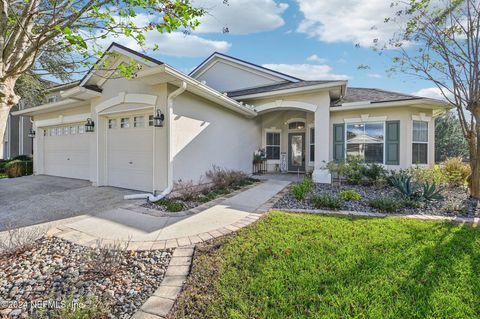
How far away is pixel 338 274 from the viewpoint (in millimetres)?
3000

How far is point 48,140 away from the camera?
12141 mm

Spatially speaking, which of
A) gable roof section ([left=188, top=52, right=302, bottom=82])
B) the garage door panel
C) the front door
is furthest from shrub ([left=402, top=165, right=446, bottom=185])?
the garage door panel

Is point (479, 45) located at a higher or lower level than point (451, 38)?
lower

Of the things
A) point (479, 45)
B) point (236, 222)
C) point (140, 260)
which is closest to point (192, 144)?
point (236, 222)

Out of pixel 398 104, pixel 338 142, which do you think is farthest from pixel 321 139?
pixel 398 104

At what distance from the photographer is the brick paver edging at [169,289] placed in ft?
7.87

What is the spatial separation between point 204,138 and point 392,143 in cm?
826

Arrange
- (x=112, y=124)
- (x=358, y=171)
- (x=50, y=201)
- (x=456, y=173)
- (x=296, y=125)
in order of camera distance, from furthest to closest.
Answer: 1. (x=296, y=125)
2. (x=358, y=171)
3. (x=456, y=173)
4. (x=112, y=124)
5. (x=50, y=201)

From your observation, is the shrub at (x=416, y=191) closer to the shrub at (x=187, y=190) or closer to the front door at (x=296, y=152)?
the shrub at (x=187, y=190)

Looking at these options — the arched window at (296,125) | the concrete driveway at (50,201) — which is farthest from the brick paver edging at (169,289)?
the arched window at (296,125)

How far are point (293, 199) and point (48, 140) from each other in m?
13.3

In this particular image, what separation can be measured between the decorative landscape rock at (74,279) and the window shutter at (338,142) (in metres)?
9.46

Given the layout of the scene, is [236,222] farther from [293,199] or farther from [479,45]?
[479,45]

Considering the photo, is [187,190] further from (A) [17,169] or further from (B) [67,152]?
(A) [17,169]
